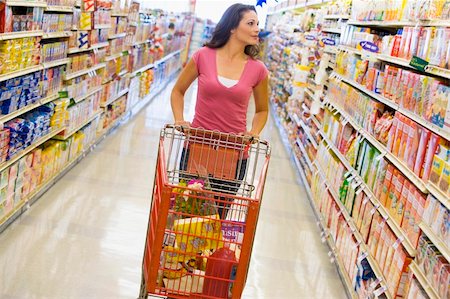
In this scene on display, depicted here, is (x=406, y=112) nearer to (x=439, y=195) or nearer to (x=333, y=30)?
(x=439, y=195)

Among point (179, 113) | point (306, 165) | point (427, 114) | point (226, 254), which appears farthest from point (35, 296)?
point (306, 165)

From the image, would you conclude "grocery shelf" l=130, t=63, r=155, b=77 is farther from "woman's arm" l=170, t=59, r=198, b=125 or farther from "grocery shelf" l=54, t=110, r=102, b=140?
"woman's arm" l=170, t=59, r=198, b=125

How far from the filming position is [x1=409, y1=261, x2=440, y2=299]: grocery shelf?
3012mm

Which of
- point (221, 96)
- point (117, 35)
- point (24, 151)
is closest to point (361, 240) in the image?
point (221, 96)

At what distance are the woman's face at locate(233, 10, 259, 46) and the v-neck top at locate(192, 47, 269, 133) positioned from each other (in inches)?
4.6

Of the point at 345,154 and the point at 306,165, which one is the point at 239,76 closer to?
the point at 345,154

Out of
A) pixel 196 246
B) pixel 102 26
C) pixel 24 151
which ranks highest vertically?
pixel 102 26

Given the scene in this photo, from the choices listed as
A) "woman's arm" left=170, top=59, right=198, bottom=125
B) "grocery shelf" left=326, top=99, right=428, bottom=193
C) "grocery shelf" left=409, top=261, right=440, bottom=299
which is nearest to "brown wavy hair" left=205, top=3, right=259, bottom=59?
"woman's arm" left=170, top=59, right=198, bottom=125

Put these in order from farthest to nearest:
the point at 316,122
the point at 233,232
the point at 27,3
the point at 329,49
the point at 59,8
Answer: the point at 316,122, the point at 329,49, the point at 59,8, the point at 27,3, the point at 233,232

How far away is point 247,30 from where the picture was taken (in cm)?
363

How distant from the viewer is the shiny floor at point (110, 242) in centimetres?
407

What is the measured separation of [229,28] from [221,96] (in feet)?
1.42

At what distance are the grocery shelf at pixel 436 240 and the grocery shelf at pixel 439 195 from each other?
0.19 metres

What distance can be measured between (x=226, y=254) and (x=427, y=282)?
1152 mm
